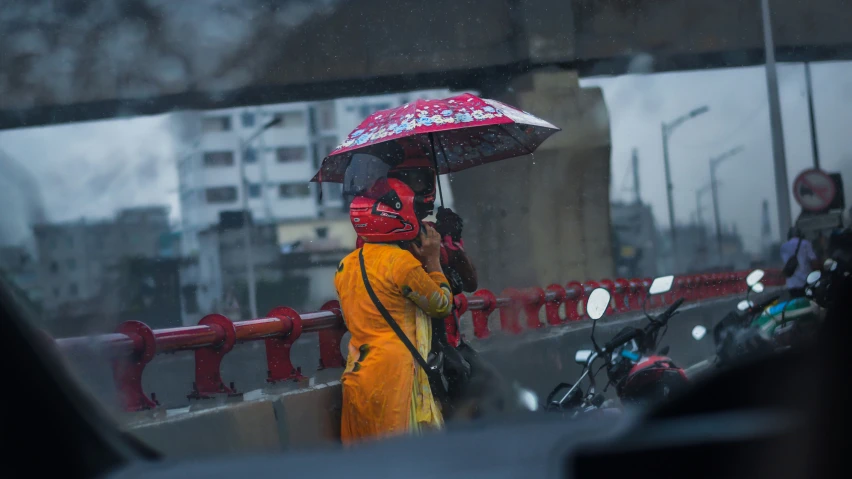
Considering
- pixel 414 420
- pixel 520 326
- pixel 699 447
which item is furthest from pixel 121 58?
pixel 699 447

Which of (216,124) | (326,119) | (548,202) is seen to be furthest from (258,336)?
(216,124)

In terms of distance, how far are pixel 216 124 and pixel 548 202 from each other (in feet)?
79.0

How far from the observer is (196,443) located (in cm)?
357

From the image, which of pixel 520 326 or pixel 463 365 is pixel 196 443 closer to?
pixel 463 365

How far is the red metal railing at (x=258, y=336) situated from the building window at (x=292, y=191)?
35.3 meters

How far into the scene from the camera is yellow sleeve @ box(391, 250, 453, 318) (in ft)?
13.1

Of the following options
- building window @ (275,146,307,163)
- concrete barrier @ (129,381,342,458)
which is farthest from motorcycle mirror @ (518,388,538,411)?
building window @ (275,146,307,163)

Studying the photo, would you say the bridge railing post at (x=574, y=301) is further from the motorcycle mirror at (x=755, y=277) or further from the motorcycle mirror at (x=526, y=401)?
the motorcycle mirror at (x=526, y=401)

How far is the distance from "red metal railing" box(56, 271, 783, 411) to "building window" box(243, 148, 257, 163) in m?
33.6

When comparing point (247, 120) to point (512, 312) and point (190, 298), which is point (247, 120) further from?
point (512, 312)

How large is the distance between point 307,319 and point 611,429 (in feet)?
9.88

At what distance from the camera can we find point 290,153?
4412cm

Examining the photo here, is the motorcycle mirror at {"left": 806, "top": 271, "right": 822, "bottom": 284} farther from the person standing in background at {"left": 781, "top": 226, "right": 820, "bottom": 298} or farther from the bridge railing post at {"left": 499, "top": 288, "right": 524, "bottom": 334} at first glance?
the bridge railing post at {"left": 499, "top": 288, "right": 524, "bottom": 334}

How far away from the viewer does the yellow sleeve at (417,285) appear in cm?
400
